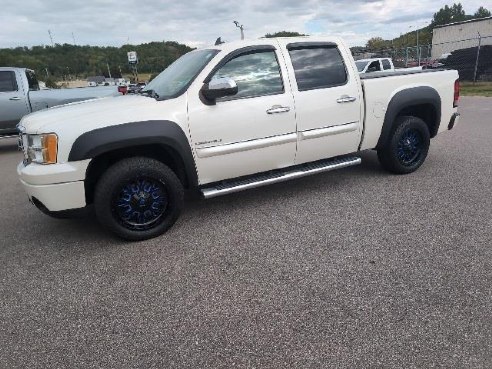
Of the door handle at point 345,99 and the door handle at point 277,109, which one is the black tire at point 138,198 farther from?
the door handle at point 345,99

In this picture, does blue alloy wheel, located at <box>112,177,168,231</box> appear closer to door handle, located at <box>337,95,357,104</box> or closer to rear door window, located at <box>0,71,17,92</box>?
door handle, located at <box>337,95,357,104</box>

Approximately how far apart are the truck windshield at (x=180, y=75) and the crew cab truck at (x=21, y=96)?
17.7ft

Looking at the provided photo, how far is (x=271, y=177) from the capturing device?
433cm

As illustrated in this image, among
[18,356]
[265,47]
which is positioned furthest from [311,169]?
[18,356]

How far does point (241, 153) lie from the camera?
4062mm

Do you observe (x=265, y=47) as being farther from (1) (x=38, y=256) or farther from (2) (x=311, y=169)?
(1) (x=38, y=256)

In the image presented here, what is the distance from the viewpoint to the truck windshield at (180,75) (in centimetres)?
395

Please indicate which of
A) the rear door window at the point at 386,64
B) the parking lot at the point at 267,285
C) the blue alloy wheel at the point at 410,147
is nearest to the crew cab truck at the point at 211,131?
the blue alloy wheel at the point at 410,147

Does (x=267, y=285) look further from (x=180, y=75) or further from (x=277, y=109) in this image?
(x=180, y=75)

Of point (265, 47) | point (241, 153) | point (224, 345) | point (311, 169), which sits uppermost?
point (265, 47)

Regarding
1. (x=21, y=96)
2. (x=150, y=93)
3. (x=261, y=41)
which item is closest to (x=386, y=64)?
(x=21, y=96)

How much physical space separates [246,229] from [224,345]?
1692 millimetres

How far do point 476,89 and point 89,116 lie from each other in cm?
1940

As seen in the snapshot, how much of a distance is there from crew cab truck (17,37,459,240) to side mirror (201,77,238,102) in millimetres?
11
